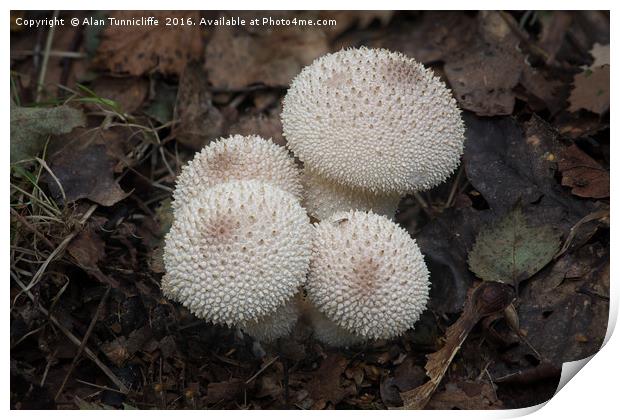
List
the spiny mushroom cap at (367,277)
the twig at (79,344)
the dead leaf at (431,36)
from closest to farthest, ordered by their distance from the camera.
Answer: the spiny mushroom cap at (367,277) → the twig at (79,344) → the dead leaf at (431,36)

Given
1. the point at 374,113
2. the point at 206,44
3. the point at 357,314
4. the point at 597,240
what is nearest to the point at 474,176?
the point at 597,240

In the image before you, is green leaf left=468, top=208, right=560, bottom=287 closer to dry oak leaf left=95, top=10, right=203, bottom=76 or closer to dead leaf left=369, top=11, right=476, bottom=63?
dead leaf left=369, top=11, right=476, bottom=63

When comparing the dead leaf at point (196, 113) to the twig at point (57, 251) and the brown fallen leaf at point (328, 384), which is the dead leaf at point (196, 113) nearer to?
the twig at point (57, 251)

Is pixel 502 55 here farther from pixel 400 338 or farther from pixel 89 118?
pixel 89 118

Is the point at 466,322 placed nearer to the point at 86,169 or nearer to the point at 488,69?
the point at 488,69

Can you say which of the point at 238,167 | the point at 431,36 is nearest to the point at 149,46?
the point at 238,167

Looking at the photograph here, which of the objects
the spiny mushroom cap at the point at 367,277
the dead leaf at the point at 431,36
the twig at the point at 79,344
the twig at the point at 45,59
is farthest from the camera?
the dead leaf at the point at 431,36

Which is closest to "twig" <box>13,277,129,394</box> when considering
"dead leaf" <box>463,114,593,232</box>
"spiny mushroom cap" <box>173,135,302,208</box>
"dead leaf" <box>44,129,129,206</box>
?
"dead leaf" <box>44,129,129,206</box>

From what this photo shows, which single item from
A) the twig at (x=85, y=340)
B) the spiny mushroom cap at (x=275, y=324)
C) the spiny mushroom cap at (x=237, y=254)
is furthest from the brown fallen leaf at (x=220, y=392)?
the twig at (x=85, y=340)
